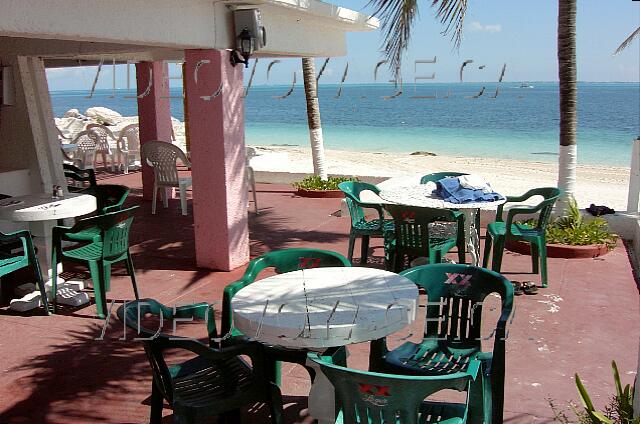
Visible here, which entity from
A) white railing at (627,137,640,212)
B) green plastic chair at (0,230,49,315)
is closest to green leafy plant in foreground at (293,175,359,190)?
white railing at (627,137,640,212)

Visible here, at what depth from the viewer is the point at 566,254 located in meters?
7.80

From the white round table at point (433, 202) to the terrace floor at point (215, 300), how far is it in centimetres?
66

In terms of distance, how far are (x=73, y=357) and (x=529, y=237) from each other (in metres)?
4.24

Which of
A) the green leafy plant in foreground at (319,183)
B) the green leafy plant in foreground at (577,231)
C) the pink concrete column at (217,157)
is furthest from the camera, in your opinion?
the green leafy plant in foreground at (319,183)

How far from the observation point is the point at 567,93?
27.7ft

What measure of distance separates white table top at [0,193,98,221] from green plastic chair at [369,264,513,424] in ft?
11.1

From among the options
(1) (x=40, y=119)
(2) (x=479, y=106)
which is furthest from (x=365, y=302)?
(2) (x=479, y=106)

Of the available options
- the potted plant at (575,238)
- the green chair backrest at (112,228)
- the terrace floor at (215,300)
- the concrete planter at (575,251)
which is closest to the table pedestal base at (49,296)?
the terrace floor at (215,300)

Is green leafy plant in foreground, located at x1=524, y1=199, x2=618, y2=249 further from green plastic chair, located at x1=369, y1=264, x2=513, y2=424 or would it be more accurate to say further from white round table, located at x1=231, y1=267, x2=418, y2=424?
white round table, located at x1=231, y1=267, x2=418, y2=424

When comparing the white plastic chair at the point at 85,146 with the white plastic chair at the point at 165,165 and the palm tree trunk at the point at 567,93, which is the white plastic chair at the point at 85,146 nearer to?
the white plastic chair at the point at 165,165

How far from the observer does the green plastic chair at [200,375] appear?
10.5ft

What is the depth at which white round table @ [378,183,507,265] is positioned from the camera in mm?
6456

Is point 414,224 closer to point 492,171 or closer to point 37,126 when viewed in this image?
point 37,126

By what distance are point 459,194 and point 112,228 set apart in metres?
3.15
